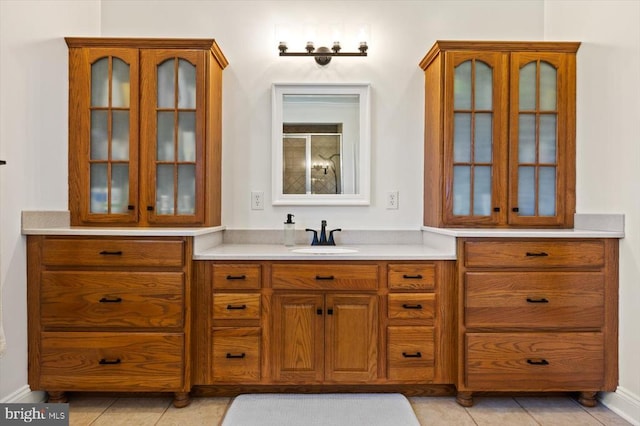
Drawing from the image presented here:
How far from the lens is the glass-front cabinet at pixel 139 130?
7.95 ft

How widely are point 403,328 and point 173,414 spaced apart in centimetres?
124

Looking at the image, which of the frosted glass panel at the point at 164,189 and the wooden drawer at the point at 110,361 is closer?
the wooden drawer at the point at 110,361

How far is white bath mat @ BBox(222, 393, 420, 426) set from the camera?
2.00m

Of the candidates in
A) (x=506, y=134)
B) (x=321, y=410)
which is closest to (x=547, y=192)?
(x=506, y=134)

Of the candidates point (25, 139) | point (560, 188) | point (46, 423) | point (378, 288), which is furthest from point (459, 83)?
point (46, 423)

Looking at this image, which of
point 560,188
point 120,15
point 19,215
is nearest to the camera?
point 19,215

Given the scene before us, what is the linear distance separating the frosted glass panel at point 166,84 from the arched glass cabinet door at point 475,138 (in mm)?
1582

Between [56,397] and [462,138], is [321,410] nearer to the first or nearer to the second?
[56,397]

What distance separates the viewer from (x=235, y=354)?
7.27 feet

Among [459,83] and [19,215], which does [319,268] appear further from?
[19,215]

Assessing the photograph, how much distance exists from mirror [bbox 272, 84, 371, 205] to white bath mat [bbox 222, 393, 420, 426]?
3.82 ft

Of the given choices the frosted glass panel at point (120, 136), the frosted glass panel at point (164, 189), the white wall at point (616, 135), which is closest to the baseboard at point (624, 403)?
the white wall at point (616, 135)

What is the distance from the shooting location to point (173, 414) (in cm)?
212

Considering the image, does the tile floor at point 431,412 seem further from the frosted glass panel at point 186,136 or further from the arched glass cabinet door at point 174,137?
the frosted glass panel at point 186,136
